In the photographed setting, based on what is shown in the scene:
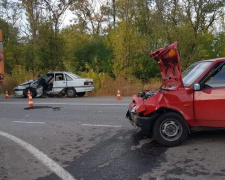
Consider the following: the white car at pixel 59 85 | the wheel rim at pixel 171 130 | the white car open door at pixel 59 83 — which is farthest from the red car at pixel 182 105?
the white car open door at pixel 59 83

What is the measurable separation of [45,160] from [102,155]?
1024mm

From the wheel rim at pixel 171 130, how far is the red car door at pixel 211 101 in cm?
40

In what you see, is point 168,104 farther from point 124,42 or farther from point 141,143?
point 124,42

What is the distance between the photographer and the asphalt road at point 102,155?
424 centimetres

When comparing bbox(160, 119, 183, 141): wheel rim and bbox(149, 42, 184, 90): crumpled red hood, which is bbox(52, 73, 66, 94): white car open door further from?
bbox(160, 119, 183, 141): wheel rim

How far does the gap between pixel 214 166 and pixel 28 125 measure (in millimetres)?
5711

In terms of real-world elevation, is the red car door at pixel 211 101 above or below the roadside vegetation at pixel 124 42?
below

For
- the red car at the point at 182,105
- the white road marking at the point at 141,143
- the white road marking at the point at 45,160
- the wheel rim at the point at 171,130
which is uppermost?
the red car at the point at 182,105

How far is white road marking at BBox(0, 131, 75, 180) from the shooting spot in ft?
14.0

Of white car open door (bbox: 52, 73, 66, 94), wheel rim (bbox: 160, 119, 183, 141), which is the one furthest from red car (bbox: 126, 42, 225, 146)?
white car open door (bbox: 52, 73, 66, 94)

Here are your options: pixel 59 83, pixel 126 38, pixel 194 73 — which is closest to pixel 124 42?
pixel 126 38

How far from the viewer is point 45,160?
16.4ft

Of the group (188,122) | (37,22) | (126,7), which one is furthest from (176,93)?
(37,22)

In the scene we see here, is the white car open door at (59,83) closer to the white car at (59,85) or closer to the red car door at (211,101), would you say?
the white car at (59,85)
